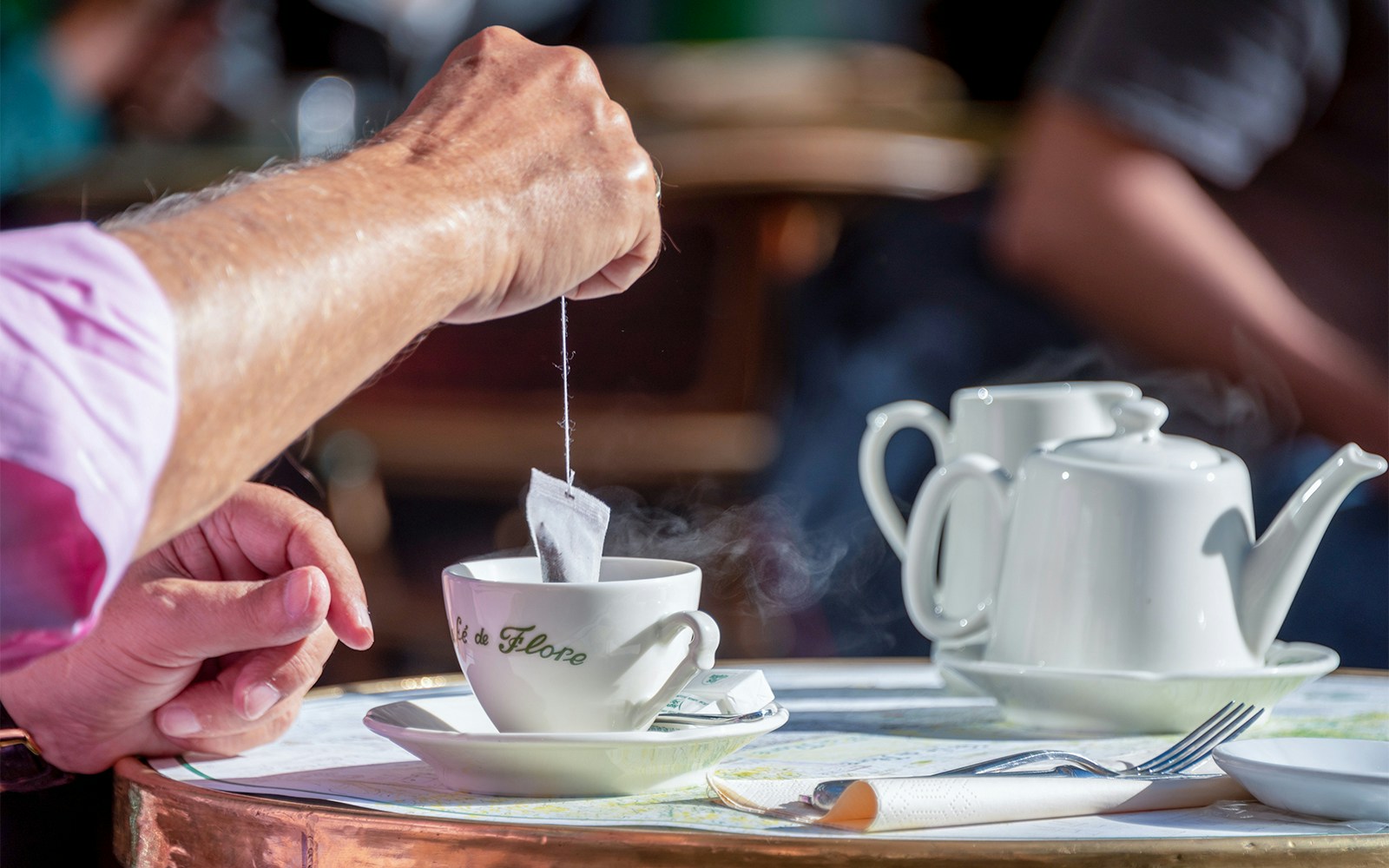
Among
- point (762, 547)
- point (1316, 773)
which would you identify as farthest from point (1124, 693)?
point (762, 547)

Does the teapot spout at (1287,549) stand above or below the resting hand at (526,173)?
below

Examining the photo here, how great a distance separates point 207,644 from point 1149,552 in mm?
509

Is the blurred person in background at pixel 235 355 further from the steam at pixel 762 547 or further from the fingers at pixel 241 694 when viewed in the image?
the steam at pixel 762 547

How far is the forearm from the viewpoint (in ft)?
1.59

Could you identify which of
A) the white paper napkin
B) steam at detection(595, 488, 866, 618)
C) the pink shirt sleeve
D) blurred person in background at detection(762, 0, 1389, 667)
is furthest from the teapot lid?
steam at detection(595, 488, 866, 618)

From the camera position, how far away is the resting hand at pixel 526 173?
2.03 feet

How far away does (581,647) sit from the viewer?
653 millimetres

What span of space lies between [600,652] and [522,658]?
4cm

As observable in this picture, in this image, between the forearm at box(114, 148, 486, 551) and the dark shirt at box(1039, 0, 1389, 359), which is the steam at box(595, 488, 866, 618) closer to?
the dark shirt at box(1039, 0, 1389, 359)

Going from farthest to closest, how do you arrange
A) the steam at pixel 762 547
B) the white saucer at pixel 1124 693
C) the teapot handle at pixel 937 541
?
the steam at pixel 762 547
the teapot handle at pixel 937 541
the white saucer at pixel 1124 693

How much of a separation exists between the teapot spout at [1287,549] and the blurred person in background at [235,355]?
401mm

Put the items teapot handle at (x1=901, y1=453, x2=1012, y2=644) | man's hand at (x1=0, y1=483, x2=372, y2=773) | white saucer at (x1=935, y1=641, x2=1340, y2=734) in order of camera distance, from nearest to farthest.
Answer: man's hand at (x1=0, y1=483, x2=372, y2=773)
white saucer at (x1=935, y1=641, x2=1340, y2=734)
teapot handle at (x1=901, y1=453, x2=1012, y2=644)

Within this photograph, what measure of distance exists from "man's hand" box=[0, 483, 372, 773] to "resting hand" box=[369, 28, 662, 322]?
6.3 inches

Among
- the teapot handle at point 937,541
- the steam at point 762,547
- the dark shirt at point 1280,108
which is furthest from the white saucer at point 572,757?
the dark shirt at point 1280,108
